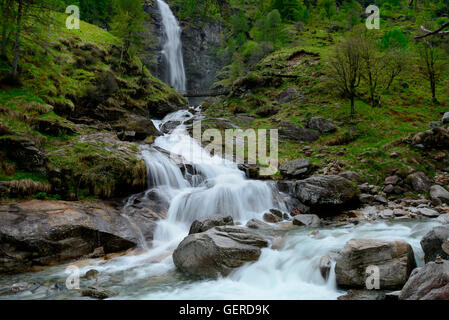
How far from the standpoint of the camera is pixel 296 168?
15664 millimetres

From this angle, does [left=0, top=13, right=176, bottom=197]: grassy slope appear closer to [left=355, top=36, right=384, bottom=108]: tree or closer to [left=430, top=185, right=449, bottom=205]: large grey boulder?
[left=430, top=185, right=449, bottom=205]: large grey boulder

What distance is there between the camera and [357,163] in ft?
49.4

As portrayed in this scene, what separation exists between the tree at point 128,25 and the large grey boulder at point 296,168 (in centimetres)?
2174

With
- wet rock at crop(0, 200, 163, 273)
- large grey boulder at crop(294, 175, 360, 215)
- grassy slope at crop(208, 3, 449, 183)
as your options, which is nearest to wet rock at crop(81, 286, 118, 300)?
wet rock at crop(0, 200, 163, 273)

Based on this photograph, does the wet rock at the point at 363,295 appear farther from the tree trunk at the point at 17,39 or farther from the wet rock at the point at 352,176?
the tree trunk at the point at 17,39

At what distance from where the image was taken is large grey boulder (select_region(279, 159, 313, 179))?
15.3 metres

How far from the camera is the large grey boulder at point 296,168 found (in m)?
15.3

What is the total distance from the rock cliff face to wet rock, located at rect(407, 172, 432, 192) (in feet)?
152

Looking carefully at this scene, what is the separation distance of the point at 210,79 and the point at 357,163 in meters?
48.8

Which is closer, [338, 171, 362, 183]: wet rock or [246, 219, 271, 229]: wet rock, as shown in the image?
[246, 219, 271, 229]: wet rock

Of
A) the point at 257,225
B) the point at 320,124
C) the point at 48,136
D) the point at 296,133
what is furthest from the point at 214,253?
the point at 320,124

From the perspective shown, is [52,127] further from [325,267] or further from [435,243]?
[435,243]

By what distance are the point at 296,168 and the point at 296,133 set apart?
6.77 m

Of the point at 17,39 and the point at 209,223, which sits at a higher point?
the point at 17,39
